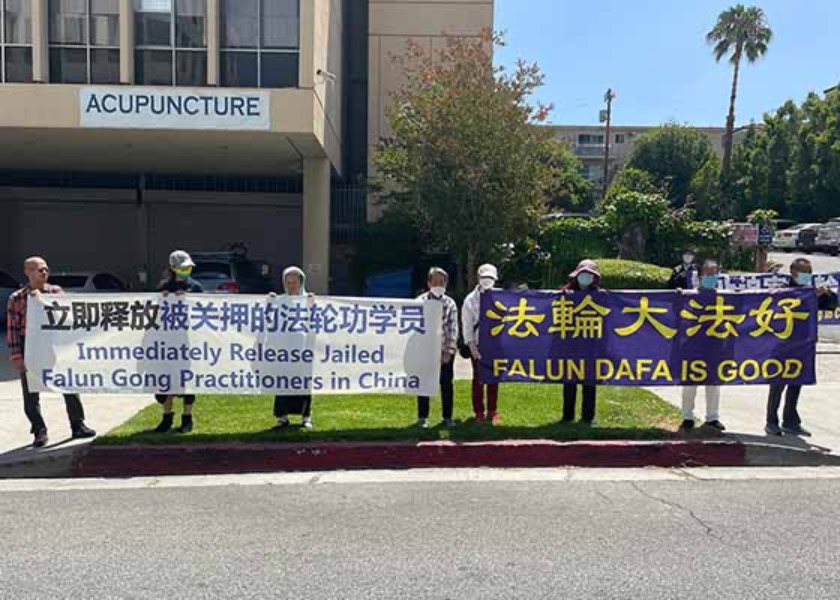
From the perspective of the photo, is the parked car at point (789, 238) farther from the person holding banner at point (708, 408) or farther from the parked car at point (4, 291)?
the parked car at point (4, 291)

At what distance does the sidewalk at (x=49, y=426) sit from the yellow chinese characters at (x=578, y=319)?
15.6ft

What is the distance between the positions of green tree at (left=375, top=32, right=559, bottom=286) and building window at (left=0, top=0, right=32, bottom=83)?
26.1 ft

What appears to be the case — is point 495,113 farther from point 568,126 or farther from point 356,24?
point 568,126

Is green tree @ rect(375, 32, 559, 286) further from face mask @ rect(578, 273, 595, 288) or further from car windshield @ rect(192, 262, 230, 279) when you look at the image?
face mask @ rect(578, 273, 595, 288)

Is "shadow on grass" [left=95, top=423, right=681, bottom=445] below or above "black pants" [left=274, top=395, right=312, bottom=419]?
below

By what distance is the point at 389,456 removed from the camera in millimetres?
6398

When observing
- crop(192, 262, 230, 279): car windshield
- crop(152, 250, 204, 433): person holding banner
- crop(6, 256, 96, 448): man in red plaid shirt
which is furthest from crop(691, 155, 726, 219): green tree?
crop(6, 256, 96, 448): man in red plaid shirt

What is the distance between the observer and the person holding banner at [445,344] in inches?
274

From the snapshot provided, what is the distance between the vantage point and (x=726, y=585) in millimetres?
3891

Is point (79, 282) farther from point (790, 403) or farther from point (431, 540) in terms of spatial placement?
point (790, 403)

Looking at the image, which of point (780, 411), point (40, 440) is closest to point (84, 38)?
A: point (40, 440)


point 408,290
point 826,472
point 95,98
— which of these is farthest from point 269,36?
point 826,472

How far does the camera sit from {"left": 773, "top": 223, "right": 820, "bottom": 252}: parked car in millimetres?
36244

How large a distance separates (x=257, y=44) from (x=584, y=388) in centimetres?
1107
